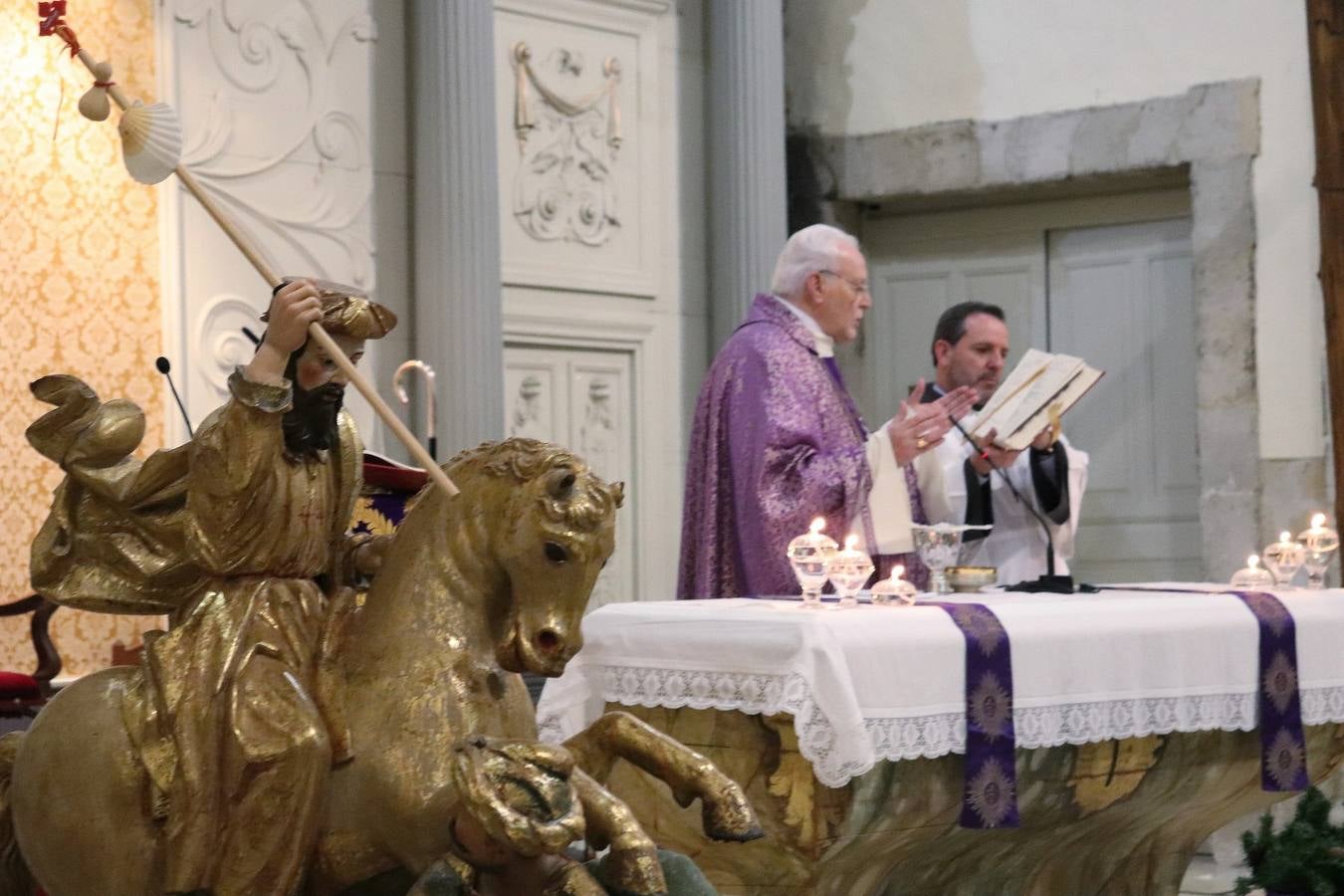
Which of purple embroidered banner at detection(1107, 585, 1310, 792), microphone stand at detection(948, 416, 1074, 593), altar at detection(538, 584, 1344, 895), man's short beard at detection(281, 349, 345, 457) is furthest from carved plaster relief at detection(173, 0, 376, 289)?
man's short beard at detection(281, 349, 345, 457)

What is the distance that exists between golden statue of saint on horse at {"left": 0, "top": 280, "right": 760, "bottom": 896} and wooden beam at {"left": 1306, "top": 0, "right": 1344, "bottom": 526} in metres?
6.06

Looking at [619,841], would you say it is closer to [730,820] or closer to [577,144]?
[730,820]

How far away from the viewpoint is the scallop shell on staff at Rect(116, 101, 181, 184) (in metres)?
2.63

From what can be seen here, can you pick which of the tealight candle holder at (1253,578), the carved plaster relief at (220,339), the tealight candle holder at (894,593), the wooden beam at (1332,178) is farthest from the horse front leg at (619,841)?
the wooden beam at (1332,178)

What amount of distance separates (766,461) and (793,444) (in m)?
0.09

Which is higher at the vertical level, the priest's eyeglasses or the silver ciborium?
the priest's eyeglasses

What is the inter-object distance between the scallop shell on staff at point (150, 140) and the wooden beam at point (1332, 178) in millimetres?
6442

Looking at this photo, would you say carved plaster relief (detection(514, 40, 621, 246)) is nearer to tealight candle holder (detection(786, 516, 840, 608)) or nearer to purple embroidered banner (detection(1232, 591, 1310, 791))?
tealight candle holder (detection(786, 516, 840, 608))

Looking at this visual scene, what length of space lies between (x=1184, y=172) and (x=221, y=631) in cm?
690

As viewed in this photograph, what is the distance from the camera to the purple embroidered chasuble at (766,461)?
5.66 meters

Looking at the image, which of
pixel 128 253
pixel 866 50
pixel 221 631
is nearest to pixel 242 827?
pixel 221 631

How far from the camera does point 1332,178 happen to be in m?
8.23

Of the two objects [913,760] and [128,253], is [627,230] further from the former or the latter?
[913,760]

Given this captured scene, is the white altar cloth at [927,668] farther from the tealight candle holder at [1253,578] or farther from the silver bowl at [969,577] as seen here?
the tealight candle holder at [1253,578]
